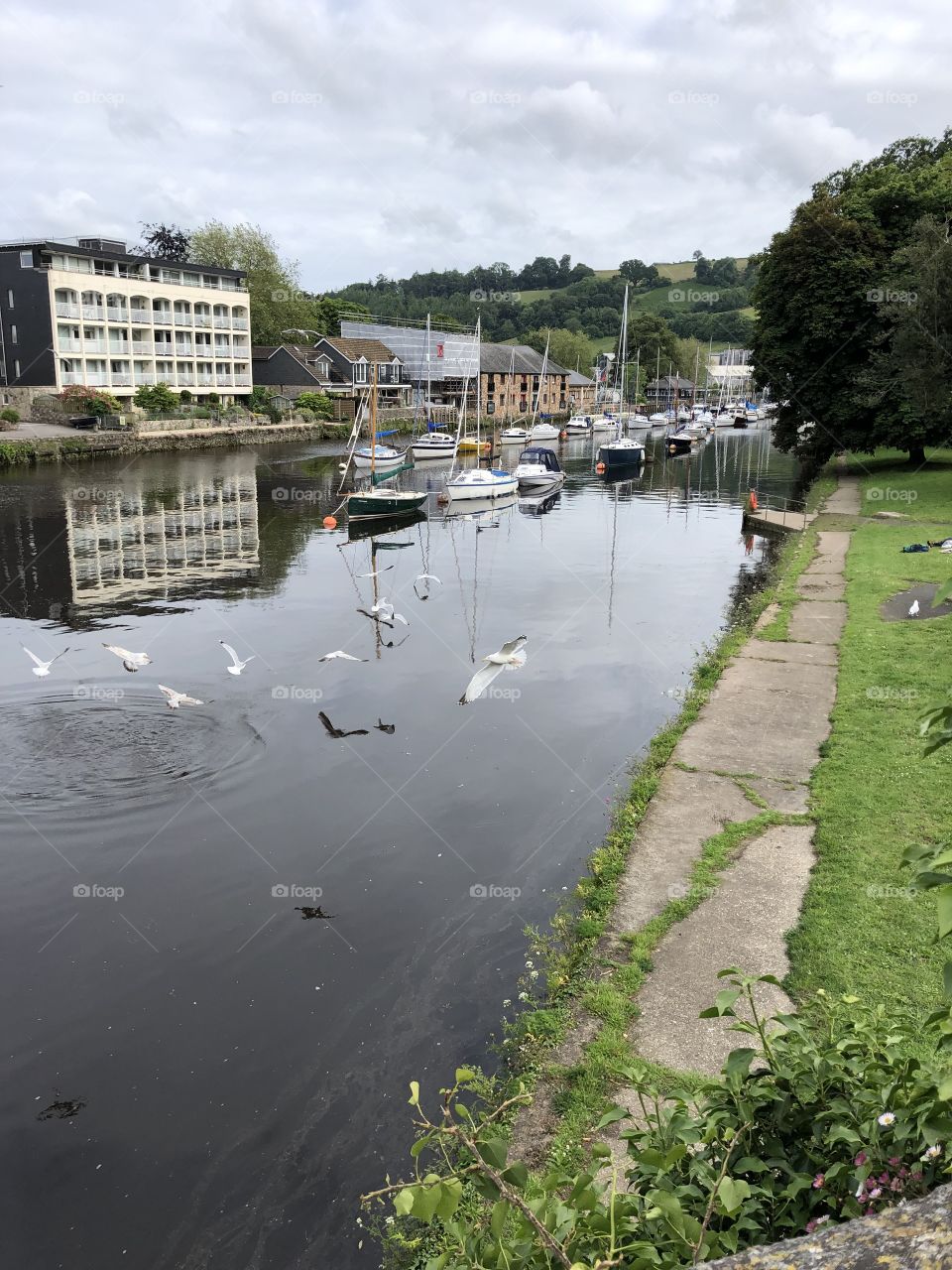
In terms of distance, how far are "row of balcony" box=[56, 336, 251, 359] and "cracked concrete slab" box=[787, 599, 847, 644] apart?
206ft

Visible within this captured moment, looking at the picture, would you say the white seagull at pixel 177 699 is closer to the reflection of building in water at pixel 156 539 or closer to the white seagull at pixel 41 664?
the white seagull at pixel 41 664

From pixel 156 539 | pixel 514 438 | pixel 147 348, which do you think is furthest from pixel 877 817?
pixel 514 438

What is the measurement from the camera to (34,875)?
10.8 m

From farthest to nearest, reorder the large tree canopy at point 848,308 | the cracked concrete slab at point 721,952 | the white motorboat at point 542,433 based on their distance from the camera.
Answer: the white motorboat at point 542,433 < the large tree canopy at point 848,308 < the cracked concrete slab at point 721,952

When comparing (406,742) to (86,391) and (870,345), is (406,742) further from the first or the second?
(86,391)

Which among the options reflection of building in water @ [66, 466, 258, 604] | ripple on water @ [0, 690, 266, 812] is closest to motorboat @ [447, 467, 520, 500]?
reflection of building in water @ [66, 466, 258, 604]

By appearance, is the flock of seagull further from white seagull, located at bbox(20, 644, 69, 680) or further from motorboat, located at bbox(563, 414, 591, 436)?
motorboat, located at bbox(563, 414, 591, 436)

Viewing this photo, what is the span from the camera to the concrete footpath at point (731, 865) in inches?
279

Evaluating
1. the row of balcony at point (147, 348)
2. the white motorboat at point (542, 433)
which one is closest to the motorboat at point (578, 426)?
the white motorboat at point (542, 433)

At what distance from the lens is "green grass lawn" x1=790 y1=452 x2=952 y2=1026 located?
7457mm

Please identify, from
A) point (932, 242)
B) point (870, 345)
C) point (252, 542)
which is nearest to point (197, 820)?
point (252, 542)

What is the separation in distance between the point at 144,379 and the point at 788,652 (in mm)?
70185

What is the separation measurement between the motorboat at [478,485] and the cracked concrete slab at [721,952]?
124 feet

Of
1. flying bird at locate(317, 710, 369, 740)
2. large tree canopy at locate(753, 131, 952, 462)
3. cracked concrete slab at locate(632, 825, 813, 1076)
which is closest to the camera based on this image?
cracked concrete slab at locate(632, 825, 813, 1076)
